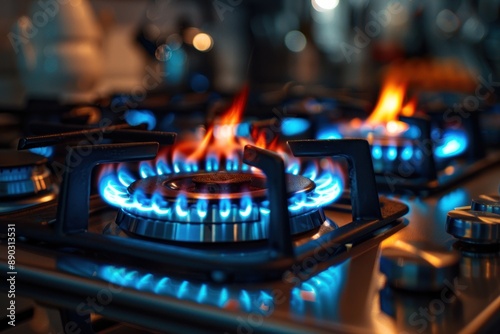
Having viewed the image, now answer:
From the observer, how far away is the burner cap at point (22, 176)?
0.72 metres

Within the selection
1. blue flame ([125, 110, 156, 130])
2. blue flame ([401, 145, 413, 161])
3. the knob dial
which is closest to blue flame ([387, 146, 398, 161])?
blue flame ([401, 145, 413, 161])

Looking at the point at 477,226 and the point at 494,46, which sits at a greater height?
the point at 494,46

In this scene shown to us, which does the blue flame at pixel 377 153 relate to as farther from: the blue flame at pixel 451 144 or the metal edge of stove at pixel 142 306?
the metal edge of stove at pixel 142 306

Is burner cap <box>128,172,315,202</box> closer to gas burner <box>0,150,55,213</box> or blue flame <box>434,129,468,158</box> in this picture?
gas burner <box>0,150,55,213</box>

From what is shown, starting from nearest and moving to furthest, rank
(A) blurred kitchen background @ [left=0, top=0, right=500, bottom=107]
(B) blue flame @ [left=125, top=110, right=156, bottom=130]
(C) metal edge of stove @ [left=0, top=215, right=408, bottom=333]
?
(C) metal edge of stove @ [left=0, top=215, right=408, bottom=333] → (B) blue flame @ [left=125, top=110, right=156, bottom=130] → (A) blurred kitchen background @ [left=0, top=0, right=500, bottom=107]

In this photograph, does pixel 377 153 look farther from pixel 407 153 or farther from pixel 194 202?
pixel 194 202

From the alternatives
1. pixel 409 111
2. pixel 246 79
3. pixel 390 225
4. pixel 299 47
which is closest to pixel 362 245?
pixel 390 225

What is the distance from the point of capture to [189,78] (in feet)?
6.55

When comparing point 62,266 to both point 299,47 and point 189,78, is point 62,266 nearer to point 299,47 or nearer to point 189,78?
point 189,78

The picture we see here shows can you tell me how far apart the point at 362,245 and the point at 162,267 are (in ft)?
0.67

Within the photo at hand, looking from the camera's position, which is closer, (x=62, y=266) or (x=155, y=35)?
(x=62, y=266)

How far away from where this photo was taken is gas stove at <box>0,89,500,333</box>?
43 cm

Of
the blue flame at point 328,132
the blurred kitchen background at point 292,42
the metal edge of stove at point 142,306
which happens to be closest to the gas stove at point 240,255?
the metal edge of stove at point 142,306

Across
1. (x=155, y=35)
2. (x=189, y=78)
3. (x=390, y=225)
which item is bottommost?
(x=390, y=225)
